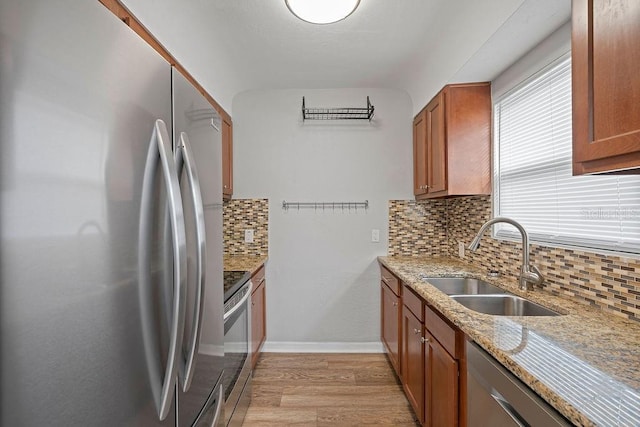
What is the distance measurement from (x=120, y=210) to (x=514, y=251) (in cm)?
223

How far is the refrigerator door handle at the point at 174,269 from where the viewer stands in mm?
752

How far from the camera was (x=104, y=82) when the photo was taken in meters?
0.65

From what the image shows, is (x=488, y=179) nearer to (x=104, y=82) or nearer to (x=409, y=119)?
(x=409, y=119)

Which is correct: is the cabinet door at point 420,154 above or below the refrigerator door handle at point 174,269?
above

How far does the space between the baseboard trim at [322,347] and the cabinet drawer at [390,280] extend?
72 cm

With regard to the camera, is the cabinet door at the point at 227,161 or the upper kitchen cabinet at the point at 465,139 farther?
the cabinet door at the point at 227,161

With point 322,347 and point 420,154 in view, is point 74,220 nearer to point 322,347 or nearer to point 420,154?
point 420,154

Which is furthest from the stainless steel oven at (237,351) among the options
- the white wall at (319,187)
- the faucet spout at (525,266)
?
the faucet spout at (525,266)

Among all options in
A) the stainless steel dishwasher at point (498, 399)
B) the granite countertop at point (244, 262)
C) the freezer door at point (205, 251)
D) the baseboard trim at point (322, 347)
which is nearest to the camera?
the stainless steel dishwasher at point (498, 399)

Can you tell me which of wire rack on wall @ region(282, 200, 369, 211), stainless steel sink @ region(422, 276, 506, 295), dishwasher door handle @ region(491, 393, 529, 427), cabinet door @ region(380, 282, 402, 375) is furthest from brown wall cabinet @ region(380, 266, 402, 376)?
dishwasher door handle @ region(491, 393, 529, 427)

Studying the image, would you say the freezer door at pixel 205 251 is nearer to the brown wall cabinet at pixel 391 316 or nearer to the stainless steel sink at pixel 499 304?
the stainless steel sink at pixel 499 304

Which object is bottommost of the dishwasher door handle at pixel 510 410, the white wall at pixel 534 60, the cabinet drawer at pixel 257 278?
the dishwasher door handle at pixel 510 410

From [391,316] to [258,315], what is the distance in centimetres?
113

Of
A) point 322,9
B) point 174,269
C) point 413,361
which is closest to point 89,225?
point 174,269
